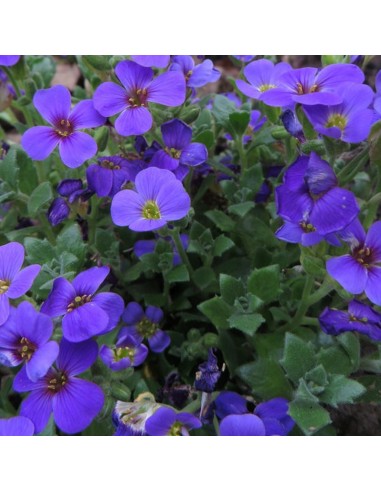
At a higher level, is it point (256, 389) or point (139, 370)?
point (256, 389)

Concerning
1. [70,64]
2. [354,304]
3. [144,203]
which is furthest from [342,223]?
[70,64]

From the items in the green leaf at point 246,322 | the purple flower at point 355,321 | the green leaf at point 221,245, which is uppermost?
the purple flower at point 355,321

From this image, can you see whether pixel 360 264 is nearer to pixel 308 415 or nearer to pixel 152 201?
pixel 308 415

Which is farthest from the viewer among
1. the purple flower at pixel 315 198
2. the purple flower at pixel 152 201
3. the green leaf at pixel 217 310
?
the green leaf at pixel 217 310

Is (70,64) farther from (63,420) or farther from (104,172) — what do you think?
(63,420)

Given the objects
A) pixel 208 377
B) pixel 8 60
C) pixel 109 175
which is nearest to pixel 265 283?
pixel 208 377

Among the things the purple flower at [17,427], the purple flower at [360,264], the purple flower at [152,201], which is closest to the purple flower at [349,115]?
the purple flower at [360,264]

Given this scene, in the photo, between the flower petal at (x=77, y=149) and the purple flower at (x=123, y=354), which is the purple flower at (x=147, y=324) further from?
the flower petal at (x=77, y=149)
